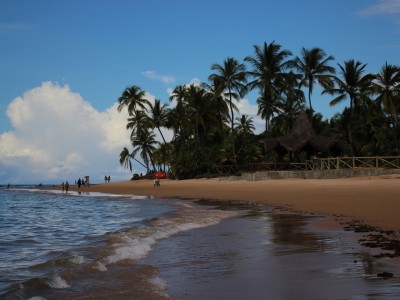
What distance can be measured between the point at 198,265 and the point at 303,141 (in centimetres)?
3125

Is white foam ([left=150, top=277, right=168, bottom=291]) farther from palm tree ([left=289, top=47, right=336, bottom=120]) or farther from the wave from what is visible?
palm tree ([left=289, top=47, right=336, bottom=120])

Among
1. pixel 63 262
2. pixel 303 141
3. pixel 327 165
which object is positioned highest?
pixel 303 141

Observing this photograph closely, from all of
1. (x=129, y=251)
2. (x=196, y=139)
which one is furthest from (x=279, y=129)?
(x=129, y=251)

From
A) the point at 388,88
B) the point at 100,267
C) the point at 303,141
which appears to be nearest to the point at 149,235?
the point at 100,267

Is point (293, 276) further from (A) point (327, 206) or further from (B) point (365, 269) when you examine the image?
(A) point (327, 206)

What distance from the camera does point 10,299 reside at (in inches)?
199

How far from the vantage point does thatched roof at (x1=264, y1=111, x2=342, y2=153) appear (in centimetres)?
3653

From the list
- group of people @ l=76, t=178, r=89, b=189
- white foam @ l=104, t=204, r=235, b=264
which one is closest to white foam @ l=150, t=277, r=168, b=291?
white foam @ l=104, t=204, r=235, b=264

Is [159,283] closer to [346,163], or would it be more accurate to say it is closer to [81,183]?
[346,163]

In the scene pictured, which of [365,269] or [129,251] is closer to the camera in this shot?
[365,269]

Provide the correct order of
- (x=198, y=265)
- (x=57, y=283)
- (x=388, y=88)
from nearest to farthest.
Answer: (x=57, y=283)
(x=198, y=265)
(x=388, y=88)

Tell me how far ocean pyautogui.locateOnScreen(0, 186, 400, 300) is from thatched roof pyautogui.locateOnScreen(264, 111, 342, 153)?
25370 millimetres

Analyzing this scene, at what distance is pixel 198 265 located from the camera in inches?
263

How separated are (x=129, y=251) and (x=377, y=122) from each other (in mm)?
46583
